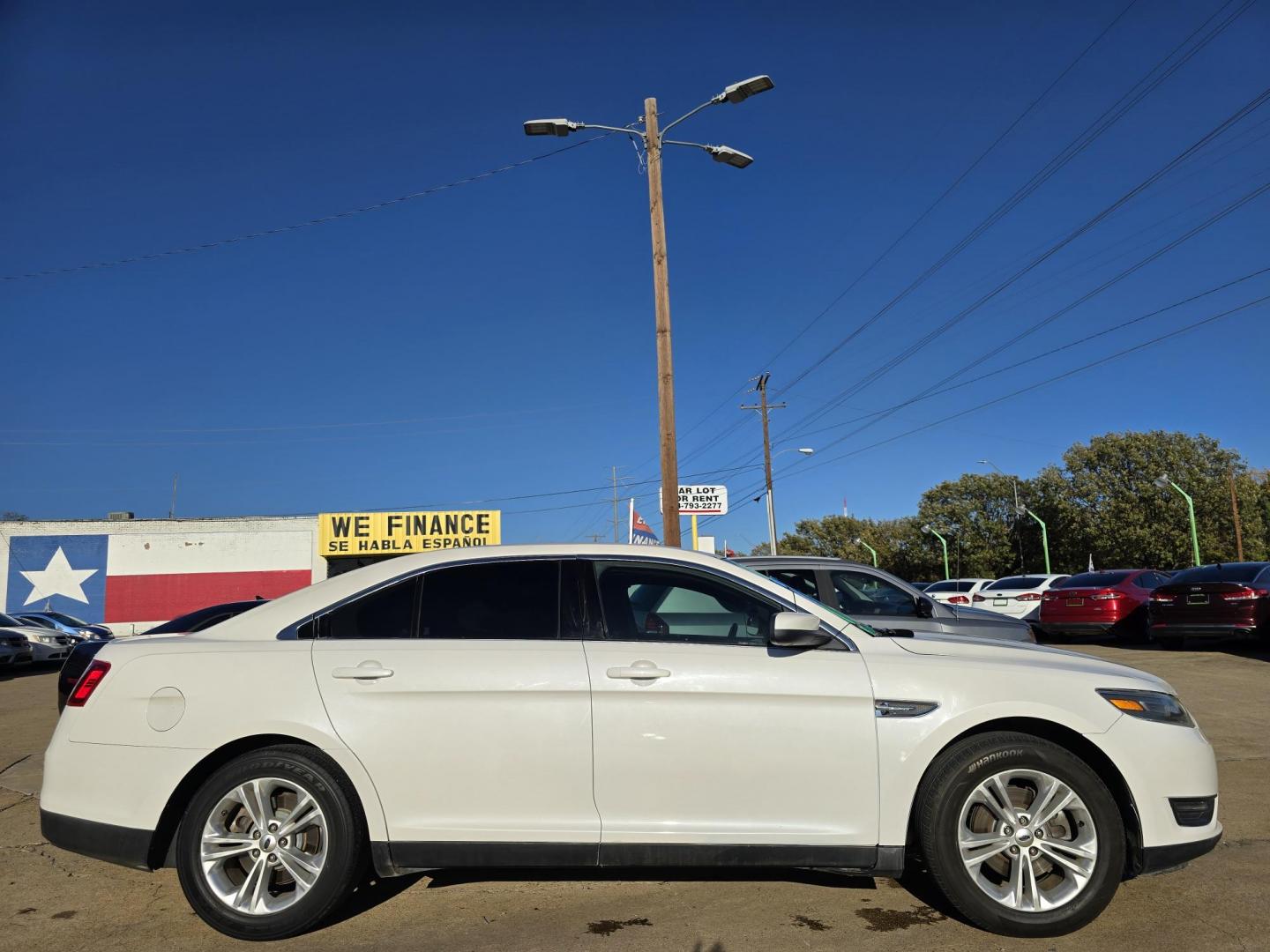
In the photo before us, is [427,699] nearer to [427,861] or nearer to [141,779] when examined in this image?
[427,861]

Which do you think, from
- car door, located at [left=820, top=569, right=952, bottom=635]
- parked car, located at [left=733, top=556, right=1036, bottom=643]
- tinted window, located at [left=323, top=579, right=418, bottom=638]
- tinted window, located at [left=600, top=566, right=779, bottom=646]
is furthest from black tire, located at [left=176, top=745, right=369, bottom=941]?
car door, located at [left=820, top=569, right=952, bottom=635]

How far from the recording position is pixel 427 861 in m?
3.60

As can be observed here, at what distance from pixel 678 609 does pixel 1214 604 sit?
1339 cm

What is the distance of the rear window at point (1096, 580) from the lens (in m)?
16.9

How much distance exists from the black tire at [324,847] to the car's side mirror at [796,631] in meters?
1.95

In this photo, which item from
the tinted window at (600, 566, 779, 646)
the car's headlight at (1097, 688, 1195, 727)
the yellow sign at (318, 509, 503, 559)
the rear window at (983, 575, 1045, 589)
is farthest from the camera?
the yellow sign at (318, 509, 503, 559)

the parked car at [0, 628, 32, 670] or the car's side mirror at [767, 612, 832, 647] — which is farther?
the parked car at [0, 628, 32, 670]

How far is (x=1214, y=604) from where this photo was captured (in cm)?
1368

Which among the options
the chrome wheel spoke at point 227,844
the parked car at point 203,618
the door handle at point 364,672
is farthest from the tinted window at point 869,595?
the parked car at point 203,618

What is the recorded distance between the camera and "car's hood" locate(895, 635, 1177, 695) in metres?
3.76

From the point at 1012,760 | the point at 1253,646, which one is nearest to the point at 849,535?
the point at 1253,646

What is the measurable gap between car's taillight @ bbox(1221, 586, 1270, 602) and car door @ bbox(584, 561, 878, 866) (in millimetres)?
13065

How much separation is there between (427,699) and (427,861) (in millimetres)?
679

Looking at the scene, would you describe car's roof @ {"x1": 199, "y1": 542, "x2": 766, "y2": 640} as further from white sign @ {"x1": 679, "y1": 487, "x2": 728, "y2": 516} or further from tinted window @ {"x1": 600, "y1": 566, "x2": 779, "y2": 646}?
white sign @ {"x1": 679, "y1": 487, "x2": 728, "y2": 516}
